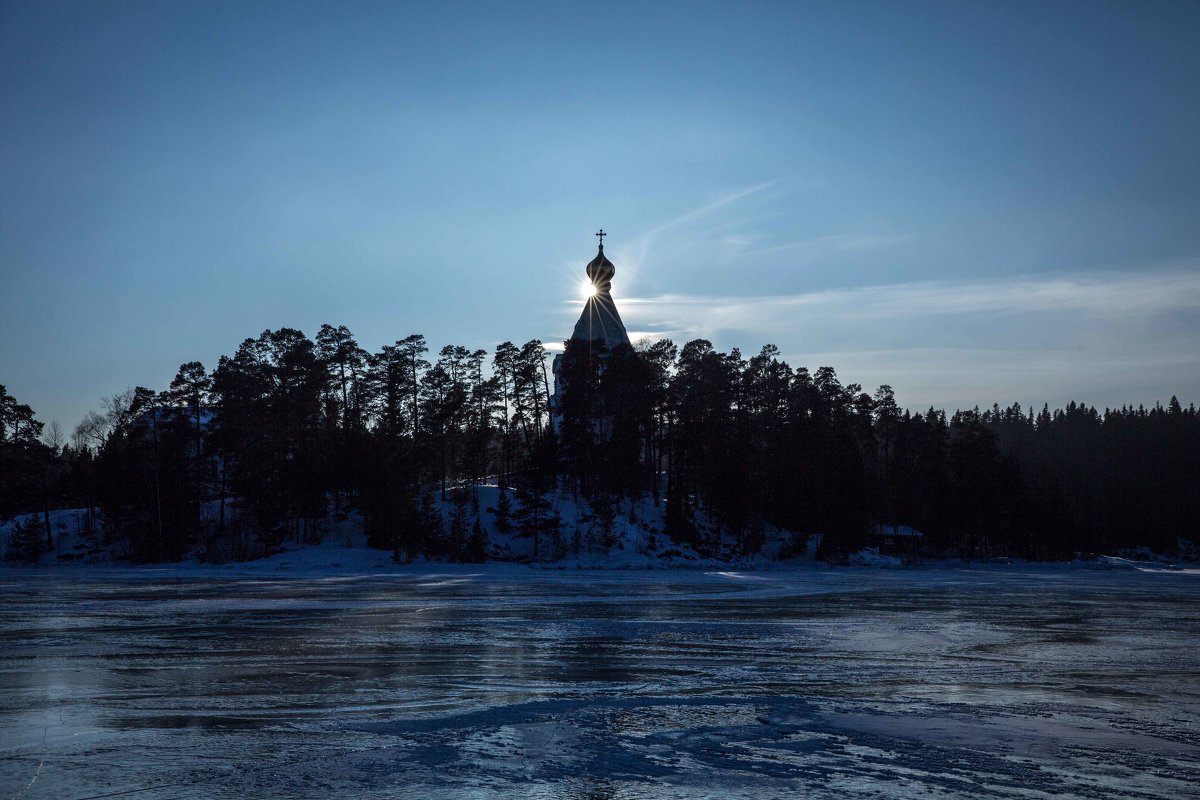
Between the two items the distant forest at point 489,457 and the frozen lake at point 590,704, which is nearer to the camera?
the frozen lake at point 590,704

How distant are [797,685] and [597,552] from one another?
4465 centimetres

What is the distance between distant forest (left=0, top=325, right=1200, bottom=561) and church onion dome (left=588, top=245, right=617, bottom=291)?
17635 millimetres

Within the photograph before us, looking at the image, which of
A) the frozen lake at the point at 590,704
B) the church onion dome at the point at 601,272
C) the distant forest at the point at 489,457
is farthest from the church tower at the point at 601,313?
the frozen lake at the point at 590,704

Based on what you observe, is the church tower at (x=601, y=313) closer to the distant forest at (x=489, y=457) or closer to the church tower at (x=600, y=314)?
the church tower at (x=600, y=314)

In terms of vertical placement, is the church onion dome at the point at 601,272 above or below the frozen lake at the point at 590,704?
above

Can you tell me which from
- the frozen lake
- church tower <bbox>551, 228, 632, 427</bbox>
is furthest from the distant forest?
the frozen lake

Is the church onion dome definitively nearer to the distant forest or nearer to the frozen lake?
the distant forest

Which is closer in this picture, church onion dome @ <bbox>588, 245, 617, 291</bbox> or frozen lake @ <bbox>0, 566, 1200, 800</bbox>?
frozen lake @ <bbox>0, 566, 1200, 800</bbox>

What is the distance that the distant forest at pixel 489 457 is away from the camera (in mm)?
59938

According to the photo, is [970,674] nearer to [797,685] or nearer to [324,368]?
[797,685]

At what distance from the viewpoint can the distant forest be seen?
5994 centimetres

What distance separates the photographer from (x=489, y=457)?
242 feet

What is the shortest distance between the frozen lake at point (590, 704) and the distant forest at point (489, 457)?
35986 mm

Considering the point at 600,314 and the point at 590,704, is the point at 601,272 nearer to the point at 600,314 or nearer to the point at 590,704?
the point at 600,314
